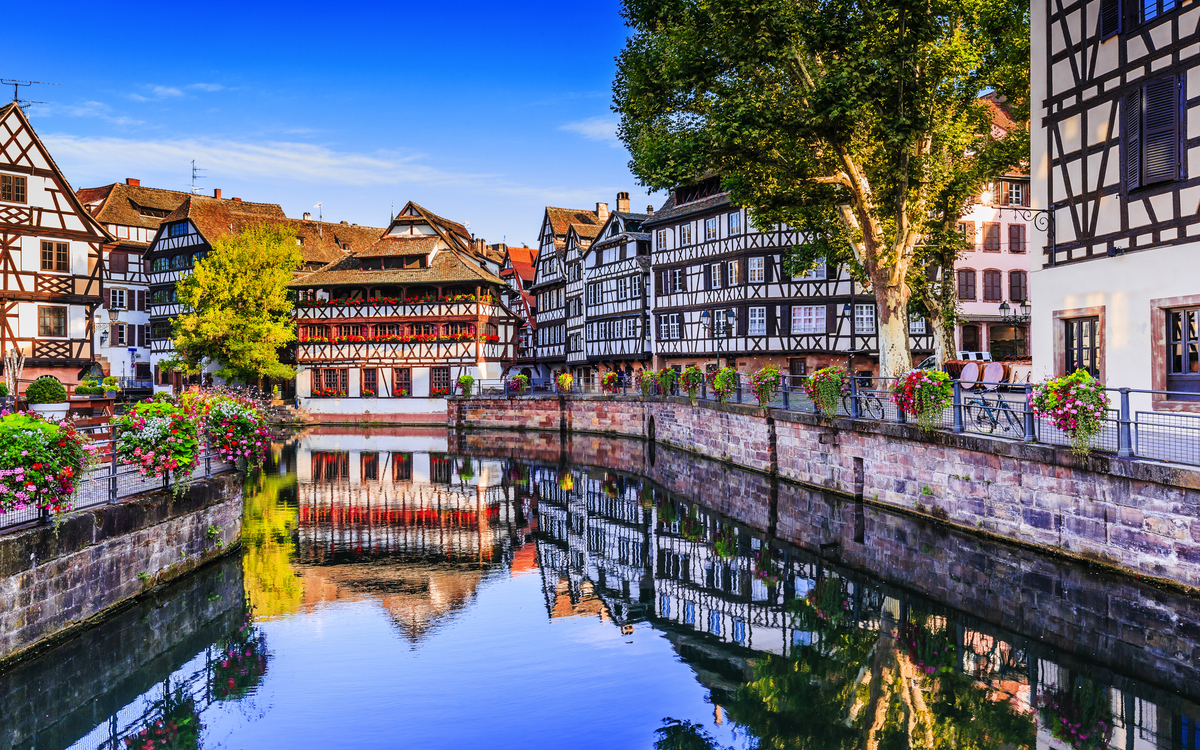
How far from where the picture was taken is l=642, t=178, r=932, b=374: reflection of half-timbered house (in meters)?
42.8

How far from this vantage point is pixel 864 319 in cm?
4241

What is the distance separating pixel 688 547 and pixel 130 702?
1133 centimetres

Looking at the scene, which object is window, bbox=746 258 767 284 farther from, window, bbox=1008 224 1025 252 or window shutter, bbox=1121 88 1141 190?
window shutter, bbox=1121 88 1141 190

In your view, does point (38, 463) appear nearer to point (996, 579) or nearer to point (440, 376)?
point (996, 579)

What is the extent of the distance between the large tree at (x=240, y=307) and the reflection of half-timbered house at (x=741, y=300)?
72.9 feet

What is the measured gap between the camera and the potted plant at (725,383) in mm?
31016

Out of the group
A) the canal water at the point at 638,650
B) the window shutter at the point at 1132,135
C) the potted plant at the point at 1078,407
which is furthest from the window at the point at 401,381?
the potted plant at the point at 1078,407

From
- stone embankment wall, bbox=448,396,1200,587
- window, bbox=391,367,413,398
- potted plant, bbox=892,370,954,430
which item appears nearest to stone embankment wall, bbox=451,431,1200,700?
stone embankment wall, bbox=448,396,1200,587

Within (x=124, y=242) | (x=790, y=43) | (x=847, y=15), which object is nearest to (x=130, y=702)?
(x=790, y=43)

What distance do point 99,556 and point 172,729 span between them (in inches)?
151

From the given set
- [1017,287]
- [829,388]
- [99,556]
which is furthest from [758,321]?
[99,556]

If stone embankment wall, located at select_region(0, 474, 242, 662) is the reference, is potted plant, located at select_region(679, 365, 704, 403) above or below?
above

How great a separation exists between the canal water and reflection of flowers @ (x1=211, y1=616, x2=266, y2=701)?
0.05 m

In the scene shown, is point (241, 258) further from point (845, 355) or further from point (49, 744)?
point (49, 744)
